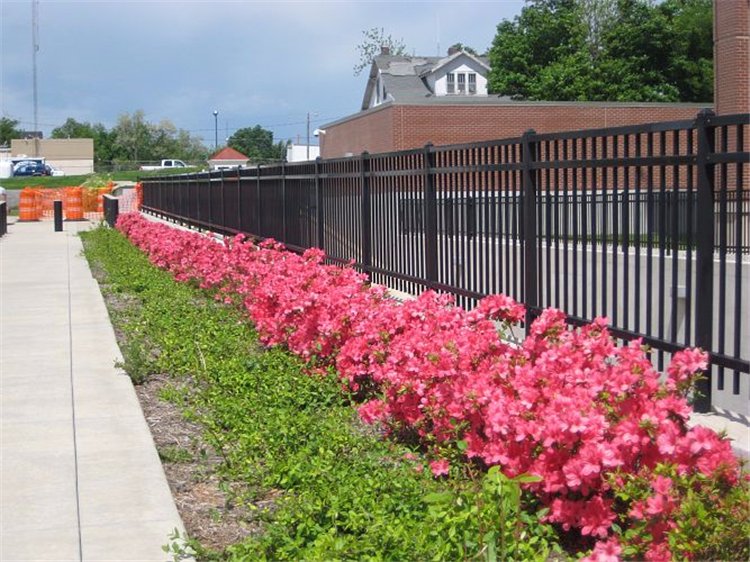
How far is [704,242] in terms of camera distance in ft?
19.1

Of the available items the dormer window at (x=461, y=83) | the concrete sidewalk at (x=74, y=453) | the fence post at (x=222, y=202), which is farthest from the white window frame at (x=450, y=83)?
the concrete sidewalk at (x=74, y=453)

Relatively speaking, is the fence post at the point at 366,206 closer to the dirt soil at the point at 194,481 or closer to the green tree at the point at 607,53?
the dirt soil at the point at 194,481

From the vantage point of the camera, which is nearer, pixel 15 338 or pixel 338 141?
pixel 15 338

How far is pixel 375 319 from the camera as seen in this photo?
730 centimetres

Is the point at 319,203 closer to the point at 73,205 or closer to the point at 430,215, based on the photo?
the point at 430,215

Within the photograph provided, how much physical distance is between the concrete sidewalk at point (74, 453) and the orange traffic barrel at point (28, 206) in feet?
103

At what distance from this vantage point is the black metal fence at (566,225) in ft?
19.2

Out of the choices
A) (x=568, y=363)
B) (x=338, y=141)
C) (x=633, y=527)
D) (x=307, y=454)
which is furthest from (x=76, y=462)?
(x=338, y=141)

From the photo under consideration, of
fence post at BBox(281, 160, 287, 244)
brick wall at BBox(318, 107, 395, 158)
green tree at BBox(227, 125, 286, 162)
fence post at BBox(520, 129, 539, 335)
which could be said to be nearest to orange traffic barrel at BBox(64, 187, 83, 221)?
brick wall at BBox(318, 107, 395, 158)

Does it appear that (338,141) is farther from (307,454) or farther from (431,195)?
(307,454)

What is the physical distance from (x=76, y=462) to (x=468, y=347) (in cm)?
249

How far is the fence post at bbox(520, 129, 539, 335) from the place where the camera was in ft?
25.5

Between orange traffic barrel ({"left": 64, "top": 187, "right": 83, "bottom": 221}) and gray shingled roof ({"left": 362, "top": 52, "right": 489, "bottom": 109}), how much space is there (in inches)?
1133

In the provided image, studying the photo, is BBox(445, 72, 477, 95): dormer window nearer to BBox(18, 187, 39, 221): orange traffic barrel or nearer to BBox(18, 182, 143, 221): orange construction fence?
BBox(18, 182, 143, 221): orange construction fence
